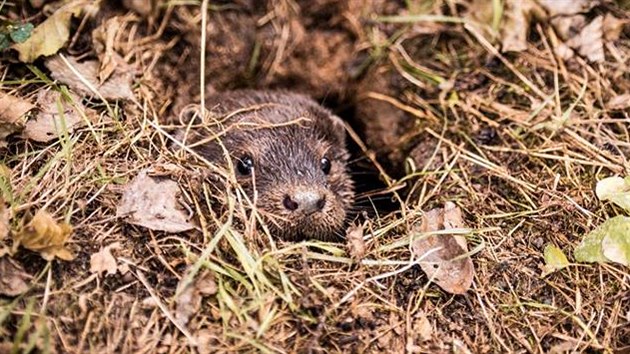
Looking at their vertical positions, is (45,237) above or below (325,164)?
above

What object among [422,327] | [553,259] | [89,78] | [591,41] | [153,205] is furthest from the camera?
[591,41]

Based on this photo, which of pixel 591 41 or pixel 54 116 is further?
pixel 591 41

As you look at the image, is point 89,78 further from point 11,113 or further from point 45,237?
point 45,237

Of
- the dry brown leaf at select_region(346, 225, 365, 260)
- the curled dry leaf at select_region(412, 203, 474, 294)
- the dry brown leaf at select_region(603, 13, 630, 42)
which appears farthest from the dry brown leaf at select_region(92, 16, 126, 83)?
the dry brown leaf at select_region(603, 13, 630, 42)

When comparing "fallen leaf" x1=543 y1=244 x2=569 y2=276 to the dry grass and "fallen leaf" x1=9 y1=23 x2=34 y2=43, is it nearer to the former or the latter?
the dry grass

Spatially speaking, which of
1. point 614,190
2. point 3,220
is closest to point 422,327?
point 614,190

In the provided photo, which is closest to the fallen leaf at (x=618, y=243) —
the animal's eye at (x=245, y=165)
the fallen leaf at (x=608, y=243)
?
the fallen leaf at (x=608, y=243)

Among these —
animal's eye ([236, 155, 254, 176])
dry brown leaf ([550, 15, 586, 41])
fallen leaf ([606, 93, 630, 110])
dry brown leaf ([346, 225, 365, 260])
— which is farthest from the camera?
dry brown leaf ([550, 15, 586, 41])
